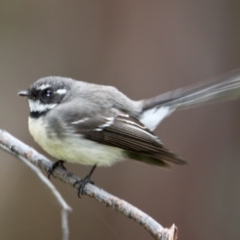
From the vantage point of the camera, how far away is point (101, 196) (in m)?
1.88

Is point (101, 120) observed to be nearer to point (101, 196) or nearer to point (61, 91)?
point (61, 91)

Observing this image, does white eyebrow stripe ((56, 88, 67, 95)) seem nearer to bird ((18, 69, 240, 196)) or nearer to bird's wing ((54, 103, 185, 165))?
bird ((18, 69, 240, 196))

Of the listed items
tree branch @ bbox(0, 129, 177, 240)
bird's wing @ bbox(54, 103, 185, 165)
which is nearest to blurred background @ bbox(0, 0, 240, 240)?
bird's wing @ bbox(54, 103, 185, 165)

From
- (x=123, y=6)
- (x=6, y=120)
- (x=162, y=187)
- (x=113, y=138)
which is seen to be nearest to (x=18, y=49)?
(x=6, y=120)

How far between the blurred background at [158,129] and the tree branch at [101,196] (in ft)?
4.39

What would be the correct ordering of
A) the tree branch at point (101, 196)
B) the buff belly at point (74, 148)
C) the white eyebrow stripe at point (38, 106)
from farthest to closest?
1. the white eyebrow stripe at point (38, 106)
2. the buff belly at point (74, 148)
3. the tree branch at point (101, 196)

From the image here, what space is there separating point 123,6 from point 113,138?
1.79 meters

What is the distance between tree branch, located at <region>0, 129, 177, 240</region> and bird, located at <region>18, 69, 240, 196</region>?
59 mm

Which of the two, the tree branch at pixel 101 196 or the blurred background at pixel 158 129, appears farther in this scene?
the blurred background at pixel 158 129

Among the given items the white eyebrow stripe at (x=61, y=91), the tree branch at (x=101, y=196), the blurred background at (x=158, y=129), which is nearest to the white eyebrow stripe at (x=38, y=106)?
the white eyebrow stripe at (x=61, y=91)

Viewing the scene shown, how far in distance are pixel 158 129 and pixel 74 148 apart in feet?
4.77

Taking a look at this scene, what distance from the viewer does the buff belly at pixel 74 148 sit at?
2.12 metres

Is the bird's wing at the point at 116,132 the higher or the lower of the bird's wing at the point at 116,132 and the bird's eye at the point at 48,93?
the lower

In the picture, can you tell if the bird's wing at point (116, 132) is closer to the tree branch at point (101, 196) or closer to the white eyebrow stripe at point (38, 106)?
the white eyebrow stripe at point (38, 106)
